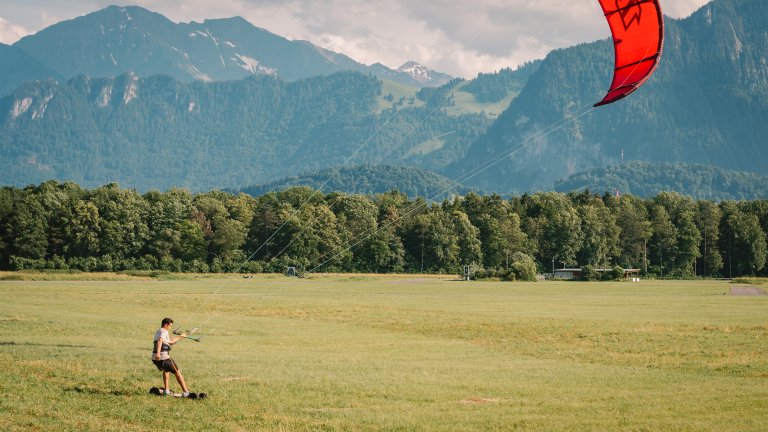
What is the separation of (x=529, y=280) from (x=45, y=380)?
307 feet

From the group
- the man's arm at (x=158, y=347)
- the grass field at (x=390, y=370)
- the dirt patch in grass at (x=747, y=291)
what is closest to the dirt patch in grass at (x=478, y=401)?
the grass field at (x=390, y=370)

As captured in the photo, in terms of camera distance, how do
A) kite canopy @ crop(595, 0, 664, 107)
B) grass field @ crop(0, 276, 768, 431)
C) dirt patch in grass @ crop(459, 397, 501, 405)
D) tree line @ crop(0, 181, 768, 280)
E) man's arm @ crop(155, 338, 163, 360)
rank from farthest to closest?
tree line @ crop(0, 181, 768, 280) → kite canopy @ crop(595, 0, 664, 107) → dirt patch in grass @ crop(459, 397, 501, 405) → man's arm @ crop(155, 338, 163, 360) → grass field @ crop(0, 276, 768, 431)

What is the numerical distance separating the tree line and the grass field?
58878 millimetres

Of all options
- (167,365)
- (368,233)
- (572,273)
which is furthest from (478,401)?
(368,233)

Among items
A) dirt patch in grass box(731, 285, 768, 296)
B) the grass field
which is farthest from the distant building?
the grass field

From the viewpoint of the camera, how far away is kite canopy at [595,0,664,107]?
65.1 ft

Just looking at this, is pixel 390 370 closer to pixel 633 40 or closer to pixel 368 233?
pixel 633 40

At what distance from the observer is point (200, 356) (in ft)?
88.4

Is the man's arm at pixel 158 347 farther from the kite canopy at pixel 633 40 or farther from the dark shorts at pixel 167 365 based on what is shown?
the kite canopy at pixel 633 40

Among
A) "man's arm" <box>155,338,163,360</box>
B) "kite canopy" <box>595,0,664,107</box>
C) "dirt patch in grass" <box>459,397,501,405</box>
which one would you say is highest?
"kite canopy" <box>595,0,664,107</box>

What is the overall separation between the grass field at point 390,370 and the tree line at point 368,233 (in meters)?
58.9

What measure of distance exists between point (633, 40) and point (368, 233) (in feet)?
358

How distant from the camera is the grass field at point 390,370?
57.3 ft

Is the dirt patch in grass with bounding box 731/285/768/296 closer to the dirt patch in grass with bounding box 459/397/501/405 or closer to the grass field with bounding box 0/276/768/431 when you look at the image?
the grass field with bounding box 0/276/768/431
